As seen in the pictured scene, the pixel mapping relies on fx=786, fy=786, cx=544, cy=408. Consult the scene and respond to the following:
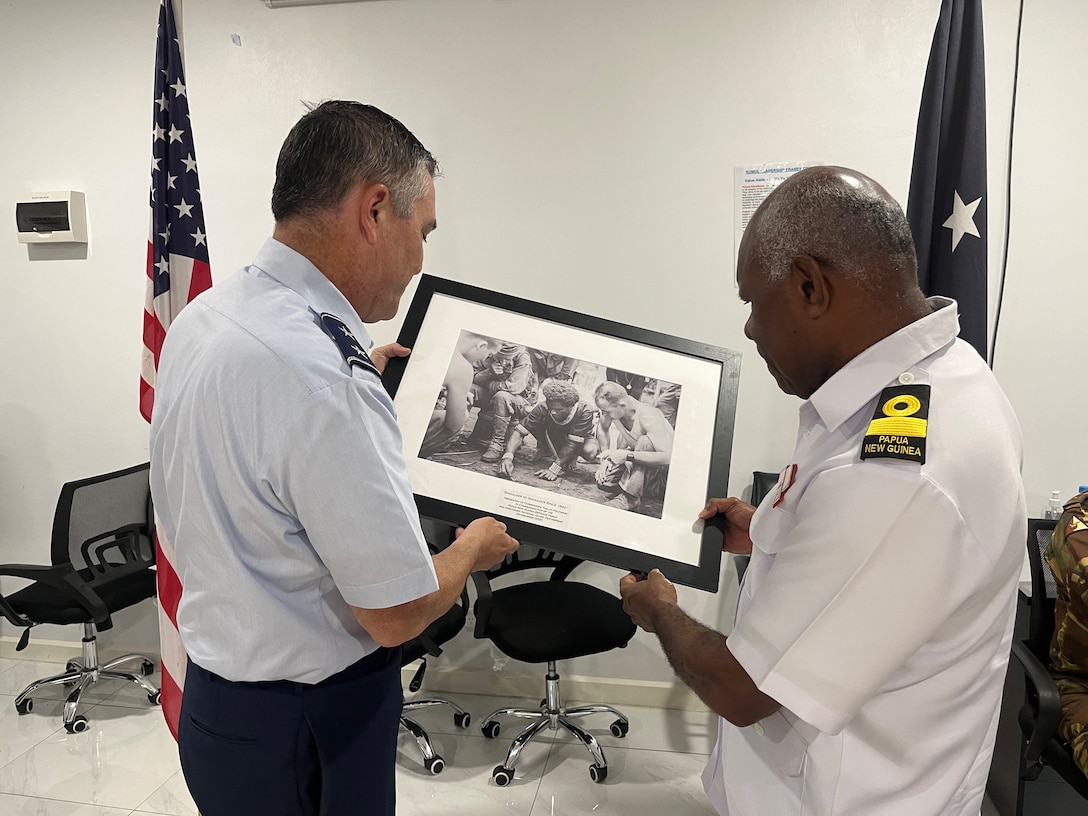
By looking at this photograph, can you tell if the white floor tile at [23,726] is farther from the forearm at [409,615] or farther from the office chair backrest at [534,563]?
the forearm at [409,615]

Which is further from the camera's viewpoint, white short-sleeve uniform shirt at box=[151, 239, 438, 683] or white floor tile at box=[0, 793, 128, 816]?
white floor tile at box=[0, 793, 128, 816]

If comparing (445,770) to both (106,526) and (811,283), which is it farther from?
(811,283)

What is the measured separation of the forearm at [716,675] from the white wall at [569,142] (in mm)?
2192

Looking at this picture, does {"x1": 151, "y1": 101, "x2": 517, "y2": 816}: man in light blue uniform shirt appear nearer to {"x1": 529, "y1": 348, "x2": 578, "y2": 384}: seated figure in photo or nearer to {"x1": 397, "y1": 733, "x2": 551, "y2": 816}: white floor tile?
{"x1": 529, "y1": 348, "x2": 578, "y2": 384}: seated figure in photo

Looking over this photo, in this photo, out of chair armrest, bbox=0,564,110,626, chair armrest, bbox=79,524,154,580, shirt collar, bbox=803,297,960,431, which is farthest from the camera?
chair armrest, bbox=79,524,154,580

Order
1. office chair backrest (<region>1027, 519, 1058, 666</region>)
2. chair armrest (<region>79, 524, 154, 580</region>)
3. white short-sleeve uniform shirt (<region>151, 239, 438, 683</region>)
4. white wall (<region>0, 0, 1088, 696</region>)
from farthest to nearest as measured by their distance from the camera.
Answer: chair armrest (<region>79, 524, 154, 580</region>) → white wall (<region>0, 0, 1088, 696</region>) → office chair backrest (<region>1027, 519, 1058, 666</region>) → white short-sleeve uniform shirt (<region>151, 239, 438, 683</region>)

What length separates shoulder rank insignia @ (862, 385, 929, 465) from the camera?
0.97m

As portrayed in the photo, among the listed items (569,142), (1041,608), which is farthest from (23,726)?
(1041,608)

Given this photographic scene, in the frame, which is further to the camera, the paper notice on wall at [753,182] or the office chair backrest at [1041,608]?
the paper notice on wall at [753,182]

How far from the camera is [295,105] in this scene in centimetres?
347

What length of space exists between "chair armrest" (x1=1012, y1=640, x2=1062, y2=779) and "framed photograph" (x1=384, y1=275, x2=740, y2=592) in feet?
3.91

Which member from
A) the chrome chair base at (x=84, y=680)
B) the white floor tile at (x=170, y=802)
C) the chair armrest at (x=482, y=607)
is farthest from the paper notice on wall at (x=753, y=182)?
the chrome chair base at (x=84, y=680)

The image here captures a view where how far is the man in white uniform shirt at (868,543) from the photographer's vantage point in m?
0.96

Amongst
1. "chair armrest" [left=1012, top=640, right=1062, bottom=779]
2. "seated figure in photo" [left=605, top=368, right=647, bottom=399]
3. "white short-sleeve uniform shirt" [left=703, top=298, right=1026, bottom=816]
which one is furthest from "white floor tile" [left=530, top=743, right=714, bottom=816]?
"white short-sleeve uniform shirt" [left=703, top=298, right=1026, bottom=816]
